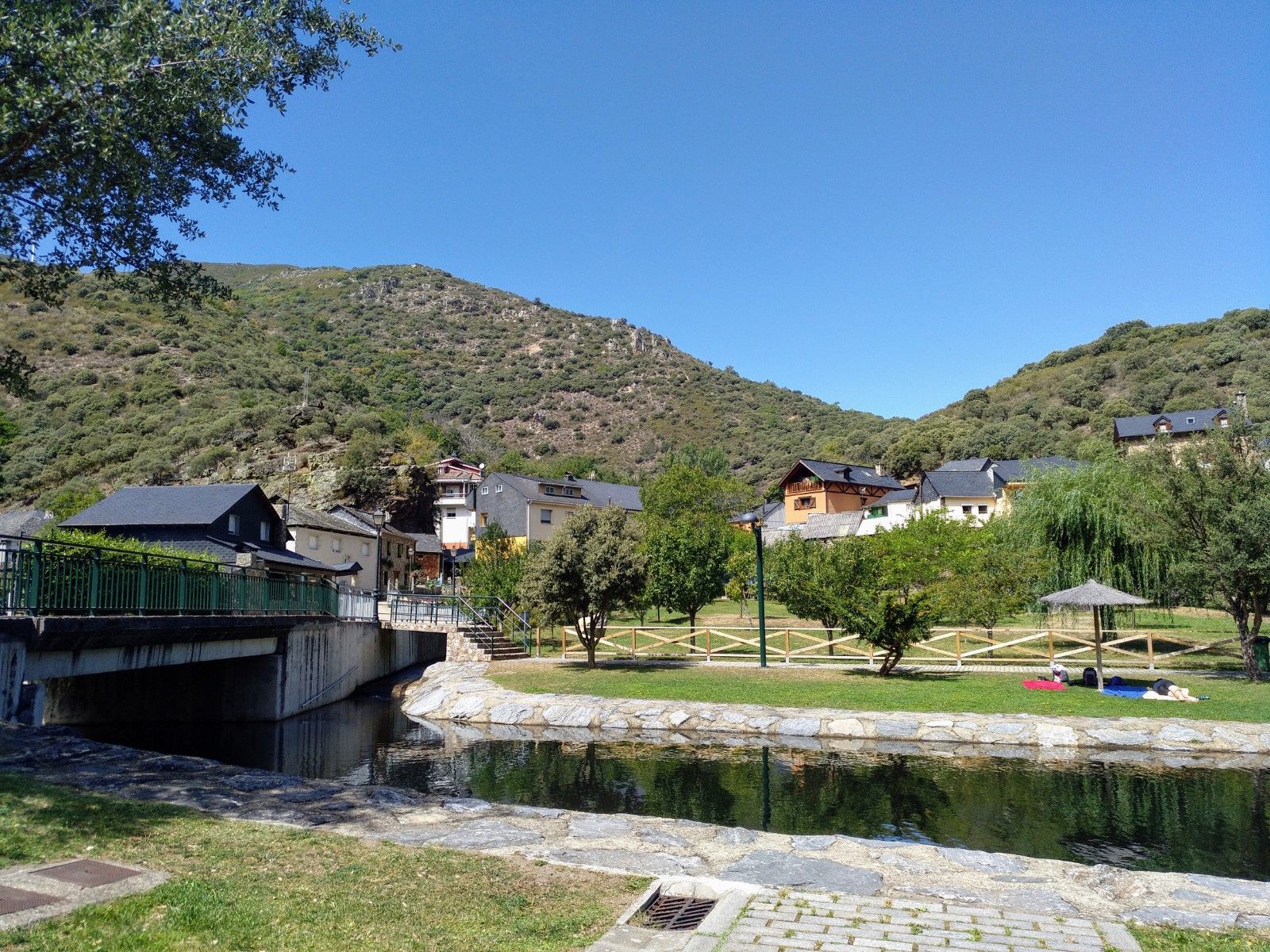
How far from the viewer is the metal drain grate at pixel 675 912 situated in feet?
18.6

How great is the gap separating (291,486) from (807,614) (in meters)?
44.7

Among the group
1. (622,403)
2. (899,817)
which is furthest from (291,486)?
(622,403)

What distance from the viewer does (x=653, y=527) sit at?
47562 mm

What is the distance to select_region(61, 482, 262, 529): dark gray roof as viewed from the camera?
32.4 metres

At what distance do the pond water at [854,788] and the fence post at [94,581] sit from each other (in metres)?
5.46

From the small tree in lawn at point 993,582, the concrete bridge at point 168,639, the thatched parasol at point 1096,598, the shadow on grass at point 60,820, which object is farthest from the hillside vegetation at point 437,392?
the thatched parasol at point 1096,598

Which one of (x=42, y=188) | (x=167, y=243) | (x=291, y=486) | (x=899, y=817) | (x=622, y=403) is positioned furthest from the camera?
(x=622, y=403)

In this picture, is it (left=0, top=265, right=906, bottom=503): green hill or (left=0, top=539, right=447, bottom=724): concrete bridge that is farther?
(left=0, top=265, right=906, bottom=503): green hill

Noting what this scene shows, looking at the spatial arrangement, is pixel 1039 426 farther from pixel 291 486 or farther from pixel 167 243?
pixel 167 243

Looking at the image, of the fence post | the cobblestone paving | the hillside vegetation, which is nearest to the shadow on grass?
the cobblestone paving

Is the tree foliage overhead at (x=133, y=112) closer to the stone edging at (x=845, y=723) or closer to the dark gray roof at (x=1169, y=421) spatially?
the stone edging at (x=845, y=723)

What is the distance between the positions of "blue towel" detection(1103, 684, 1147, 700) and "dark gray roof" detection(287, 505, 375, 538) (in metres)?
40.5

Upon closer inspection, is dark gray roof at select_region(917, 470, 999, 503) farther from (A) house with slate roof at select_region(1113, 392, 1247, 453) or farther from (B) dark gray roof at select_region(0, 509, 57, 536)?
(B) dark gray roof at select_region(0, 509, 57, 536)

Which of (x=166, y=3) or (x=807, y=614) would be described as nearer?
(x=166, y=3)
